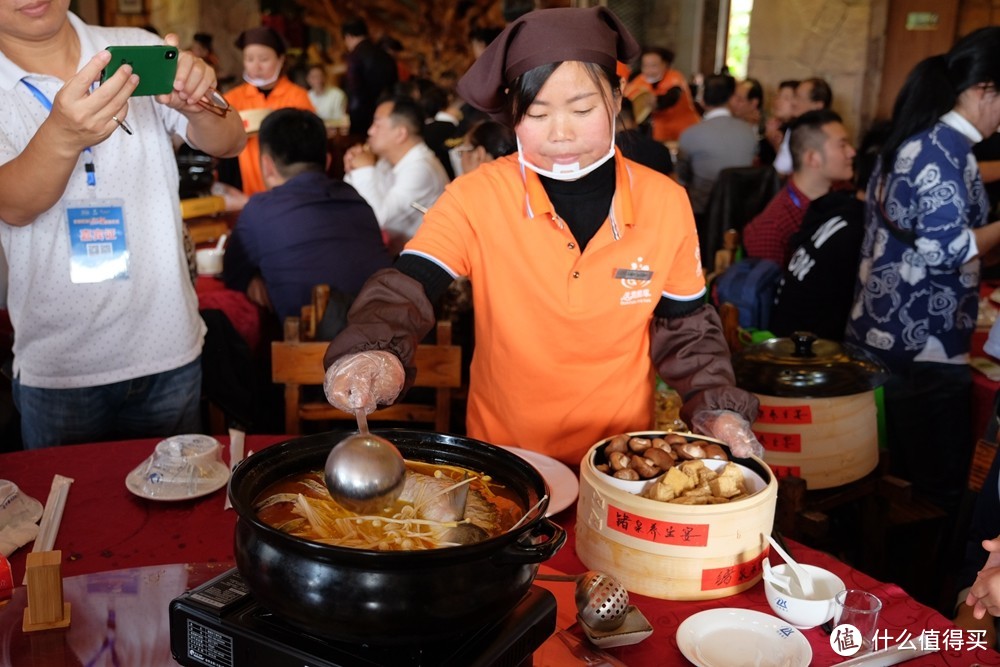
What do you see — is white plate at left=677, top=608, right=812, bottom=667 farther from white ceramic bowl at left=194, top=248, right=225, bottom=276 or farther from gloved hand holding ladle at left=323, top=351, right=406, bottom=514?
white ceramic bowl at left=194, top=248, right=225, bottom=276

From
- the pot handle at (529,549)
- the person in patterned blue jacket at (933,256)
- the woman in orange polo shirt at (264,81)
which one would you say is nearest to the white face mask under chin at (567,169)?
the pot handle at (529,549)

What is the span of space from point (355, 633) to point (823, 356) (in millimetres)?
1710

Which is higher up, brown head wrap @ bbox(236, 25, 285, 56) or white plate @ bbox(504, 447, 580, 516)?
brown head wrap @ bbox(236, 25, 285, 56)

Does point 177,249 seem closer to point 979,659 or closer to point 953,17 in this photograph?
point 979,659

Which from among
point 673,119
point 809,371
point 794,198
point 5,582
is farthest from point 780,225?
point 673,119

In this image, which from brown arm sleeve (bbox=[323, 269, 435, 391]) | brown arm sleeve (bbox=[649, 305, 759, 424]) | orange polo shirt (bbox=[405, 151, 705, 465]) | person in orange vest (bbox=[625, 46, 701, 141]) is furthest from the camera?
person in orange vest (bbox=[625, 46, 701, 141])

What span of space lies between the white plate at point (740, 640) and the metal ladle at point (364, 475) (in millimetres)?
511

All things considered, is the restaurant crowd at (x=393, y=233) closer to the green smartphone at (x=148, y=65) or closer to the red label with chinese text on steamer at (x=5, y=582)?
the green smartphone at (x=148, y=65)

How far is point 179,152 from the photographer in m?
4.79

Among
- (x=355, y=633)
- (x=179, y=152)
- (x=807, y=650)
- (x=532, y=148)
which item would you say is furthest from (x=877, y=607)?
(x=179, y=152)

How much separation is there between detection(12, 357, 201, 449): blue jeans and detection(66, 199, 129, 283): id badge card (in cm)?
27

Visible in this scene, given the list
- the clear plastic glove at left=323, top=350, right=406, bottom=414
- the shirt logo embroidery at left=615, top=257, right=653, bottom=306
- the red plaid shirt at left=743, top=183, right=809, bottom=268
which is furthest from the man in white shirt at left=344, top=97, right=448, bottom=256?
the clear plastic glove at left=323, top=350, right=406, bottom=414

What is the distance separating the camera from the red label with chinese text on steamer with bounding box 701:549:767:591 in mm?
1394

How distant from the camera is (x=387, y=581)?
2.96 ft
